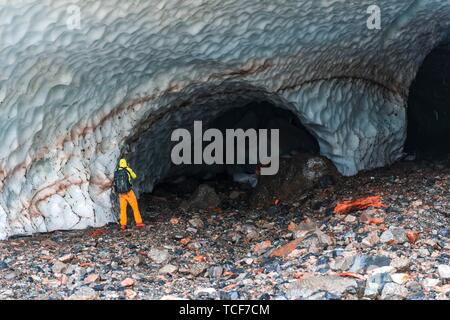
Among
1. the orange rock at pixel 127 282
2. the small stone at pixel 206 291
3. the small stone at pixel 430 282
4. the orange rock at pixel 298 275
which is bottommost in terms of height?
the small stone at pixel 206 291

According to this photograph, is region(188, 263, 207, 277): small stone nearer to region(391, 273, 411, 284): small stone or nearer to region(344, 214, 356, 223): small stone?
region(344, 214, 356, 223): small stone

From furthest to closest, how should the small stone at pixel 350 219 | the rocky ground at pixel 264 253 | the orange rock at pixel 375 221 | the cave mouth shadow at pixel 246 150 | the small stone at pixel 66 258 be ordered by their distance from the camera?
the cave mouth shadow at pixel 246 150 → the small stone at pixel 350 219 → the orange rock at pixel 375 221 → the small stone at pixel 66 258 → the rocky ground at pixel 264 253

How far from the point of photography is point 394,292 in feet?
17.6

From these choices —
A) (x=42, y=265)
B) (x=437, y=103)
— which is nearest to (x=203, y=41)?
(x=42, y=265)

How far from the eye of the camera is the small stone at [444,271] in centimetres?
A: 562

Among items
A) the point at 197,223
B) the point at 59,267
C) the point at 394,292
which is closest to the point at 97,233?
the point at 59,267

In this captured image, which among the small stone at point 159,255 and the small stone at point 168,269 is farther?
the small stone at point 159,255

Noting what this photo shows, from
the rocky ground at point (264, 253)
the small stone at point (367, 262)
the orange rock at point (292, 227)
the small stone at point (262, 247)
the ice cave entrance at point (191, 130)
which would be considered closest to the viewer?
the rocky ground at point (264, 253)

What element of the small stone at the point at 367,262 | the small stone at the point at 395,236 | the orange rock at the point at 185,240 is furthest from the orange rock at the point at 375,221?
the orange rock at the point at 185,240

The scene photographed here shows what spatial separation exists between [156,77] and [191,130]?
2.35m

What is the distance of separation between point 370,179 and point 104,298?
17.7ft

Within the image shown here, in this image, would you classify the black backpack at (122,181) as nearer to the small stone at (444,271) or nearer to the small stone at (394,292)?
the small stone at (394,292)
